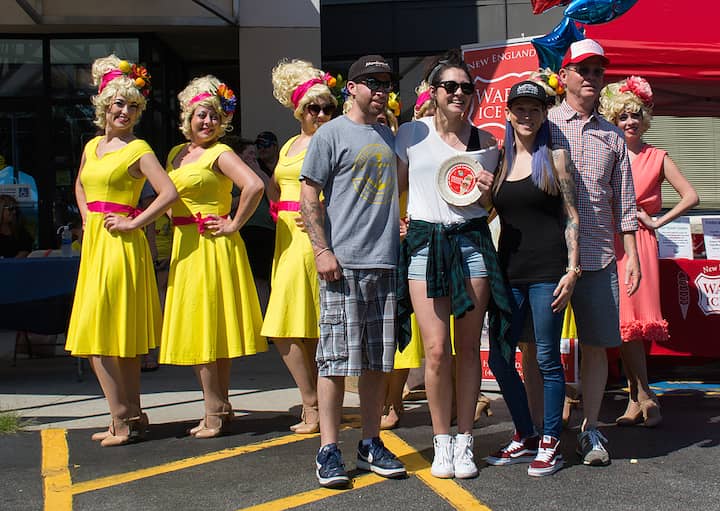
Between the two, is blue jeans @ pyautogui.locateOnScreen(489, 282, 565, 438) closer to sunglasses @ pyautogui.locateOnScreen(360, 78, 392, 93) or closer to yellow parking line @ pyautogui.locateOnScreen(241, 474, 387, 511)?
yellow parking line @ pyautogui.locateOnScreen(241, 474, 387, 511)

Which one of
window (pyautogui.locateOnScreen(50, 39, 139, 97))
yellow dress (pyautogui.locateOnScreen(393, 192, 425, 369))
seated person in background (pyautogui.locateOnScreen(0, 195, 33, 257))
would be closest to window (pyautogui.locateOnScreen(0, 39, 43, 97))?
window (pyautogui.locateOnScreen(50, 39, 139, 97))

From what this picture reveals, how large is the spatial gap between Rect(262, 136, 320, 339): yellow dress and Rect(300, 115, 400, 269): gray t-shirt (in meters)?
1.02

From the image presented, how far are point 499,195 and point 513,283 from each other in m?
0.43

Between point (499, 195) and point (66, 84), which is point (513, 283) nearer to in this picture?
point (499, 195)

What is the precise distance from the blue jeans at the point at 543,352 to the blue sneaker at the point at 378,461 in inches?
26.1

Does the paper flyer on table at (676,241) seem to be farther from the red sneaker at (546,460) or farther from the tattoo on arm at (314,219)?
the tattoo on arm at (314,219)

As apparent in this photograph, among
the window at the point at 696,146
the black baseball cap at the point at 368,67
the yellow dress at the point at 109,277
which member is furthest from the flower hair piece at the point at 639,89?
the window at the point at 696,146

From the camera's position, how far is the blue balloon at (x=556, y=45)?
6.41m

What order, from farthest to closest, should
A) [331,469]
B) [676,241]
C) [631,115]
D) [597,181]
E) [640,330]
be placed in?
[676,241]
[631,115]
[640,330]
[597,181]
[331,469]

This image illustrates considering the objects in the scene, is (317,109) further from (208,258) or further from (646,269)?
(646,269)

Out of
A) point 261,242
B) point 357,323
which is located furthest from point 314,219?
point 261,242

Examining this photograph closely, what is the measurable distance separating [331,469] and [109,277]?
1777mm

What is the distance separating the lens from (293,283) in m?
5.71

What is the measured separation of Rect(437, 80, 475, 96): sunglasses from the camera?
15.2 feet
